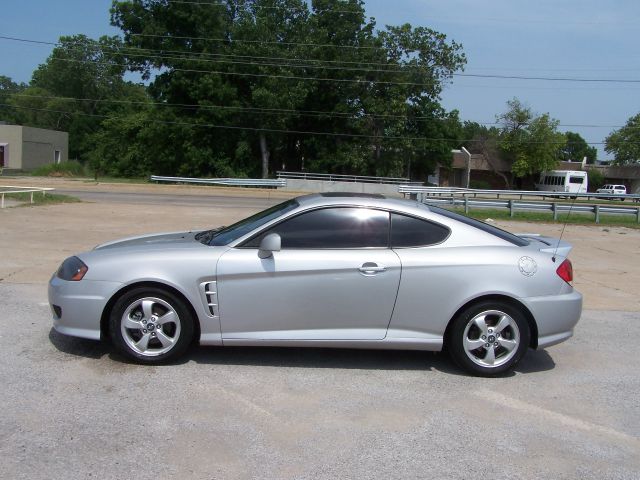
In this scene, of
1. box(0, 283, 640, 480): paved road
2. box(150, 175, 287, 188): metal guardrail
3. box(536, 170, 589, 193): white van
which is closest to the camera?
box(0, 283, 640, 480): paved road

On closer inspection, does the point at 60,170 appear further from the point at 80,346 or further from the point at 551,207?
the point at 80,346

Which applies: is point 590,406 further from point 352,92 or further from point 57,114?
point 57,114

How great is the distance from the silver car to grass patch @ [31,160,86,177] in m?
51.3

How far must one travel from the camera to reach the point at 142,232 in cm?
1436

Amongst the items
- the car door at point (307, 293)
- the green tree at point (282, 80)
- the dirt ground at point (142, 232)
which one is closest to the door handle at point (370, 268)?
the car door at point (307, 293)

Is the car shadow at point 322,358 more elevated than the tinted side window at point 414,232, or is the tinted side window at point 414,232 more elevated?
the tinted side window at point 414,232

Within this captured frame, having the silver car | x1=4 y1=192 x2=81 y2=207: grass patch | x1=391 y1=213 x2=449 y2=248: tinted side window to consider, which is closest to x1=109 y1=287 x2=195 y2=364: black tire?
the silver car

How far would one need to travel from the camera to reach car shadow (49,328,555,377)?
5309mm

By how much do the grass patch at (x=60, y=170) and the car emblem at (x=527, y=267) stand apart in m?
52.6

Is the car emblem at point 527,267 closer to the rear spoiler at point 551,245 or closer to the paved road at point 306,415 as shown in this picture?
the rear spoiler at point 551,245

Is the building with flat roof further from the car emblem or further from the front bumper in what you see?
the car emblem

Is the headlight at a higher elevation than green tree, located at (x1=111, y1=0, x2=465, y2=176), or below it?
below

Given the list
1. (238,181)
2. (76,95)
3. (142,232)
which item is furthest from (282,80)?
(76,95)

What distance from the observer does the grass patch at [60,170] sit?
5159 cm
